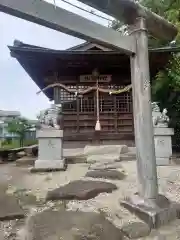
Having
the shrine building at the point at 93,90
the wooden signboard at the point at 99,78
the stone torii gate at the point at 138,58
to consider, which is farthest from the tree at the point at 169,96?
the stone torii gate at the point at 138,58

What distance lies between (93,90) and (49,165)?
482 centimetres

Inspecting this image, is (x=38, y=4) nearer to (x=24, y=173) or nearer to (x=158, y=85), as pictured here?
(x=24, y=173)

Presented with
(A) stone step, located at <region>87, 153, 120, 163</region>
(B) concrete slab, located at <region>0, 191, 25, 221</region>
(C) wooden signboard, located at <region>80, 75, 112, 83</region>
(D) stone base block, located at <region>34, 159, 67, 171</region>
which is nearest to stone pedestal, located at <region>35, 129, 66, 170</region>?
(D) stone base block, located at <region>34, 159, 67, 171</region>

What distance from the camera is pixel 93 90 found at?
1003 centimetres

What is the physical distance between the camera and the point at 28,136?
1706 cm

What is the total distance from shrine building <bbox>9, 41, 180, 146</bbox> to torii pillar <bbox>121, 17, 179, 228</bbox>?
5930 mm

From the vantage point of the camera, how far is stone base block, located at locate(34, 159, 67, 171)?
5949 mm

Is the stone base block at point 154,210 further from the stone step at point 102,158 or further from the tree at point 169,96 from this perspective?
the tree at point 169,96

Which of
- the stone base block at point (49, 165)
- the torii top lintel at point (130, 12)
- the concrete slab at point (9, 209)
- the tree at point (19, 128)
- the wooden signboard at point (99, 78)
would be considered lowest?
the concrete slab at point (9, 209)

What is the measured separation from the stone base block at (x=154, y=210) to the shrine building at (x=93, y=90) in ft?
21.1

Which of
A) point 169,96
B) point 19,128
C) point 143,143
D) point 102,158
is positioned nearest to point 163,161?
point 102,158

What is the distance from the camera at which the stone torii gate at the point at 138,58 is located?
2.71 metres

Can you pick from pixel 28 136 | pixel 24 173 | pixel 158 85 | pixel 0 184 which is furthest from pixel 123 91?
pixel 28 136

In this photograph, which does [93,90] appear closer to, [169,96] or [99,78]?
[99,78]
